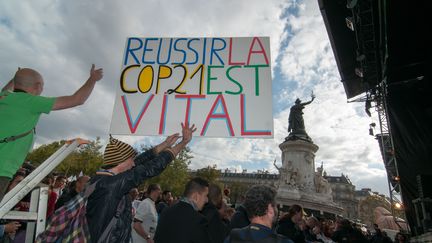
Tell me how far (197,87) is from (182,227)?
1548 mm

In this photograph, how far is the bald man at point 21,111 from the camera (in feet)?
5.42

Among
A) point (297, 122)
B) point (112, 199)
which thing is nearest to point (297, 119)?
point (297, 122)

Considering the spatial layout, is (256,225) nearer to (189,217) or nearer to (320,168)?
(189,217)

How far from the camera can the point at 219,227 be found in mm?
2742

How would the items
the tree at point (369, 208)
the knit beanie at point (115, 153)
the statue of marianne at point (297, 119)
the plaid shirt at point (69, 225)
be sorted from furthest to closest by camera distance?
the tree at point (369, 208) < the statue of marianne at point (297, 119) < the knit beanie at point (115, 153) < the plaid shirt at point (69, 225)

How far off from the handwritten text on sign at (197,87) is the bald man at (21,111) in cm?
99

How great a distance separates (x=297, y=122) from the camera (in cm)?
2300

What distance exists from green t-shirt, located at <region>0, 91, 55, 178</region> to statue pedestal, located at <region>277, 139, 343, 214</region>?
1956 cm

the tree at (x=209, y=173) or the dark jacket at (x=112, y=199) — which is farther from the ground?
the tree at (x=209, y=173)

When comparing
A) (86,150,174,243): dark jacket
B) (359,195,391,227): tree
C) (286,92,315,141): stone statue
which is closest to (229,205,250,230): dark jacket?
(86,150,174,243): dark jacket

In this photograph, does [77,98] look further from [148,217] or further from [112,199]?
[148,217]

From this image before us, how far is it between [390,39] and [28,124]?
294 inches

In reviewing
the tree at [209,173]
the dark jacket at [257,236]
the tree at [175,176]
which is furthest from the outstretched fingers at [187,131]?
the tree at [209,173]

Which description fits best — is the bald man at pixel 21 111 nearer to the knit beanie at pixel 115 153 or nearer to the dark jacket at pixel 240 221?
the knit beanie at pixel 115 153
